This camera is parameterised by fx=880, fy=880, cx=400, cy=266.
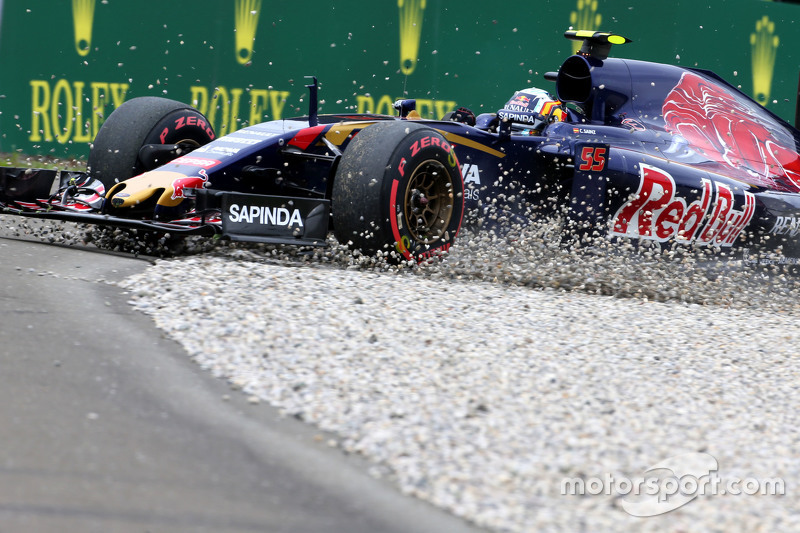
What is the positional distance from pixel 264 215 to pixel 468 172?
1.76 meters

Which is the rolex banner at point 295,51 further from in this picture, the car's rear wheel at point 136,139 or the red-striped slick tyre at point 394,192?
the red-striped slick tyre at point 394,192

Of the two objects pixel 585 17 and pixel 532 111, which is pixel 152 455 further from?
pixel 585 17

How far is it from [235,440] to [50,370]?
926mm

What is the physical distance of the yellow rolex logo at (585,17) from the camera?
1237cm

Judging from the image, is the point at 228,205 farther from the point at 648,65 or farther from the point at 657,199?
the point at 648,65

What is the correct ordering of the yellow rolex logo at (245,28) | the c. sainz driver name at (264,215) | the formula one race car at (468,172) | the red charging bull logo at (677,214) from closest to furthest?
the c. sainz driver name at (264,215), the formula one race car at (468,172), the red charging bull logo at (677,214), the yellow rolex logo at (245,28)

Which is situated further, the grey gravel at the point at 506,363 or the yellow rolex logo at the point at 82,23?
the yellow rolex logo at the point at 82,23

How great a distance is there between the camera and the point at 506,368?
363 centimetres

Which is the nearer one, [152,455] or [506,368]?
[152,455]

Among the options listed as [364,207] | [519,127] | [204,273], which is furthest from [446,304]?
[519,127]

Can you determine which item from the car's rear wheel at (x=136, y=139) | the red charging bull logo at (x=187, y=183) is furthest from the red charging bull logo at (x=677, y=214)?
the car's rear wheel at (x=136, y=139)

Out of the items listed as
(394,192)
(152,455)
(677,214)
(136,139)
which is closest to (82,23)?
(136,139)

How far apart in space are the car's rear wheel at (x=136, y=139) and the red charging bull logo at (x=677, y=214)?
318 cm

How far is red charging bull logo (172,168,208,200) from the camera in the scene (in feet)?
17.5
